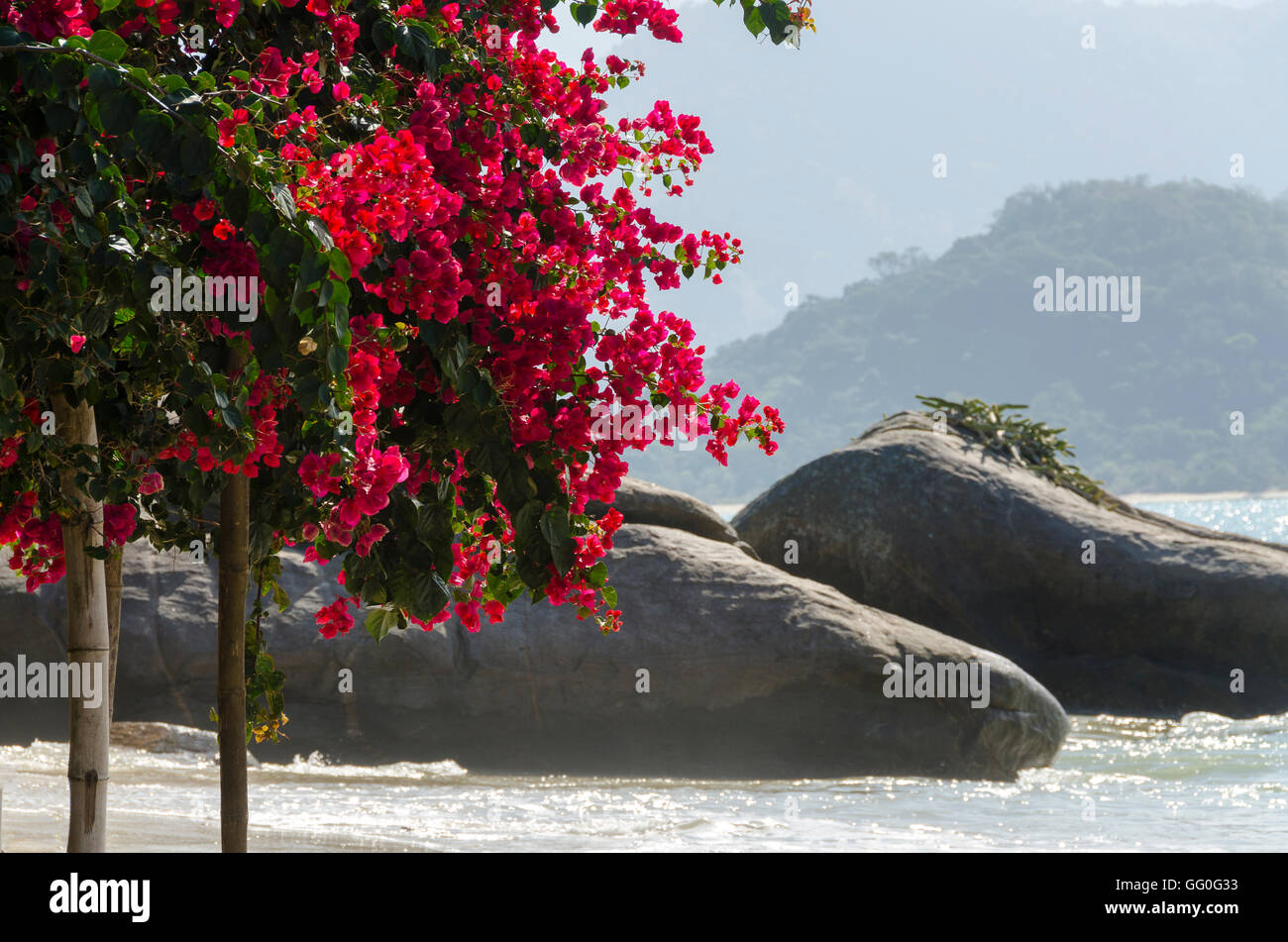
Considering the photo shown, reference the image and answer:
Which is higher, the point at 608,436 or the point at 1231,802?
the point at 608,436

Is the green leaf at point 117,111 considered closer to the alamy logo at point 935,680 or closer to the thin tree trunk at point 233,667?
the thin tree trunk at point 233,667

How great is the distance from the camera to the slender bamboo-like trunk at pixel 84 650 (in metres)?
3.85

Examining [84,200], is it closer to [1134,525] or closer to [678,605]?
[678,605]

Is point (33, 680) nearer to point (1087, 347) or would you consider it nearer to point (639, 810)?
point (639, 810)

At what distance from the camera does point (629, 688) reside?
32.2 ft

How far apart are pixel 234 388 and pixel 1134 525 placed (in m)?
11.9

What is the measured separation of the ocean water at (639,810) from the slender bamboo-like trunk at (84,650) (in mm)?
2521

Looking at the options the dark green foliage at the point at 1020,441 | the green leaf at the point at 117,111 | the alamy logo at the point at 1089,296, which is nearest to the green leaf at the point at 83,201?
the green leaf at the point at 117,111

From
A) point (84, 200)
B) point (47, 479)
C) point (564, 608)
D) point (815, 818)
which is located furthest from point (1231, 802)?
point (84, 200)

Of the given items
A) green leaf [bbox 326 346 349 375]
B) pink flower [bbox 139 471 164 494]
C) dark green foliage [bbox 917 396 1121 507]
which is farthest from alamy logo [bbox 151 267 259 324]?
dark green foliage [bbox 917 396 1121 507]

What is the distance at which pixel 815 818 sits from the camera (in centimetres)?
838

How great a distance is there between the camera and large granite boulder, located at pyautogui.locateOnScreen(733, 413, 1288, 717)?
523 inches

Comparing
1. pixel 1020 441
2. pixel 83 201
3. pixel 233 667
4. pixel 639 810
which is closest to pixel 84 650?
pixel 233 667
